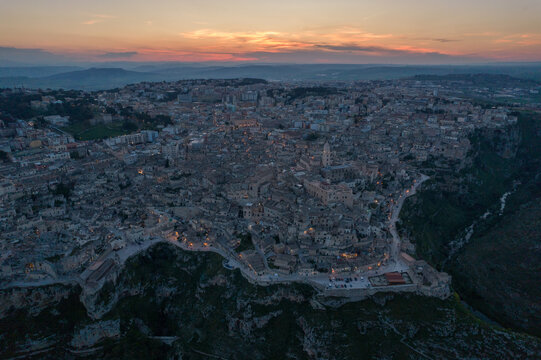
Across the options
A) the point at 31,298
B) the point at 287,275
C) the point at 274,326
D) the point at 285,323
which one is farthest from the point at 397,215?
the point at 31,298

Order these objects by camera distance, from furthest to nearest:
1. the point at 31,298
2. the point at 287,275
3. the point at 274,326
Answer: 1. the point at 287,275
2. the point at 31,298
3. the point at 274,326

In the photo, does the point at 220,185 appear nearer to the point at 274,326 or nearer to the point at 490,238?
the point at 274,326

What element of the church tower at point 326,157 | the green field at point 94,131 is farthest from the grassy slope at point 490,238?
the green field at point 94,131

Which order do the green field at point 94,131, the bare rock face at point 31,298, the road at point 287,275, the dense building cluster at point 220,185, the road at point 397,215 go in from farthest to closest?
the green field at point 94,131, the road at point 397,215, the dense building cluster at point 220,185, the road at point 287,275, the bare rock face at point 31,298

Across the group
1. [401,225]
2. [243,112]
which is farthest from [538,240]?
[243,112]

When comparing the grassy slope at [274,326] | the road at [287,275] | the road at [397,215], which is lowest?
the grassy slope at [274,326]

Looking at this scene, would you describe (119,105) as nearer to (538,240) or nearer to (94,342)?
(94,342)

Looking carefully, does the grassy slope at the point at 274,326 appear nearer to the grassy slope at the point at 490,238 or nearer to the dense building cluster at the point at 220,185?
the dense building cluster at the point at 220,185

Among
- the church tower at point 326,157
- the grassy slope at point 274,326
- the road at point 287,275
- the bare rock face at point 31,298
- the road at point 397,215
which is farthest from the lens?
the church tower at point 326,157

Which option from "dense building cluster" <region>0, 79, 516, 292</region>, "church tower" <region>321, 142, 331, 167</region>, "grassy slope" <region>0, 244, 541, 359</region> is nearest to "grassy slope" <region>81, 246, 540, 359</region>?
"grassy slope" <region>0, 244, 541, 359</region>

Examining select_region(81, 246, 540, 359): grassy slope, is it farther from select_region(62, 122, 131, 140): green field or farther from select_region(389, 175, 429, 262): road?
select_region(62, 122, 131, 140): green field

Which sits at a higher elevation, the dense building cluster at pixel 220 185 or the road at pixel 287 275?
the dense building cluster at pixel 220 185
